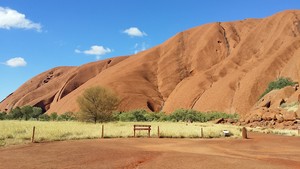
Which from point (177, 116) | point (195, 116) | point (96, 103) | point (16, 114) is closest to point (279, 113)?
point (195, 116)

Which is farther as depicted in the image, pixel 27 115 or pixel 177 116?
pixel 27 115

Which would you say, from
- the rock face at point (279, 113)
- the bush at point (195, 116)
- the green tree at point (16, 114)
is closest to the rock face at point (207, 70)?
the bush at point (195, 116)

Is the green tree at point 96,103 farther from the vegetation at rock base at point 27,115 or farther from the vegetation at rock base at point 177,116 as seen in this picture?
the vegetation at rock base at point 27,115

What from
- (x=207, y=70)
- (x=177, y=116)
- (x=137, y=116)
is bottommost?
(x=137, y=116)

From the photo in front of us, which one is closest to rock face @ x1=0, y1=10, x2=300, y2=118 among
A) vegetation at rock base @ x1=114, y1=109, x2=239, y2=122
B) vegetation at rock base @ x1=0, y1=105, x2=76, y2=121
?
vegetation at rock base @ x1=114, y1=109, x2=239, y2=122

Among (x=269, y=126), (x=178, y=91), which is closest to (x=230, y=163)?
(x=269, y=126)

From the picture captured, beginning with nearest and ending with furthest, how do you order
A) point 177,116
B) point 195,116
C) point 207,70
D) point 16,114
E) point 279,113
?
point 279,113
point 195,116
point 177,116
point 16,114
point 207,70

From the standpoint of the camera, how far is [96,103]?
52.2m

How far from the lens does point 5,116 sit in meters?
78.2

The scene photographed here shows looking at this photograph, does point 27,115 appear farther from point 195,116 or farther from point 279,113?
point 279,113

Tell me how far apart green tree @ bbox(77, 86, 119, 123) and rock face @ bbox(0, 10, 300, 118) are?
33.4m

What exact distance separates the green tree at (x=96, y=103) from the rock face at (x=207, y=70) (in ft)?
110

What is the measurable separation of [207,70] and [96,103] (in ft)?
173

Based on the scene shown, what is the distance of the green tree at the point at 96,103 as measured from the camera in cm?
5219
